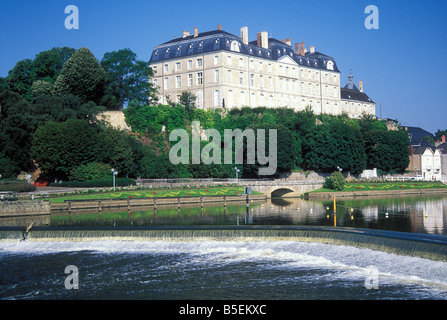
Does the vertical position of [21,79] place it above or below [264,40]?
below

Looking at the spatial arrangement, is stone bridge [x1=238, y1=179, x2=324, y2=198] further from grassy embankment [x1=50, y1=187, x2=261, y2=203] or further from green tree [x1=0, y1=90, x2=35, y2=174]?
green tree [x1=0, y1=90, x2=35, y2=174]

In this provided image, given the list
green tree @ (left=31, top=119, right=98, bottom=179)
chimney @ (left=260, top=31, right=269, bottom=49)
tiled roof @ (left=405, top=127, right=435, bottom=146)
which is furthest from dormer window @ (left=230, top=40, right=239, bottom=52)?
tiled roof @ (left=405, top=127, right=435, bottom=146)

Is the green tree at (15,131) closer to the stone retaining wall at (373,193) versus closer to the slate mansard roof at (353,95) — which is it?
the stone retaining wall at (373,193)

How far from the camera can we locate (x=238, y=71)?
94250 mm

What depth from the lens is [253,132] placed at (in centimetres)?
7781

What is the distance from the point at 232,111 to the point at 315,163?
1667cm
